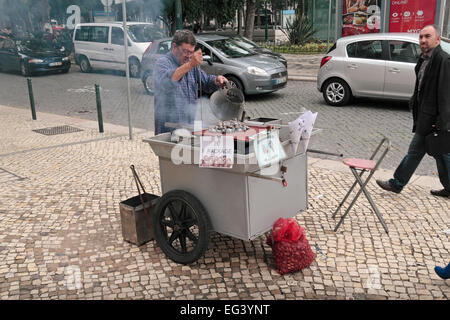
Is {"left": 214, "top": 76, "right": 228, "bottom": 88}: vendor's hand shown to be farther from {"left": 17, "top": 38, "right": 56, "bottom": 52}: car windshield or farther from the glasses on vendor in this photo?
{"left": 17, "top": 38, "right": 56, "bottom": 52}: car windshield

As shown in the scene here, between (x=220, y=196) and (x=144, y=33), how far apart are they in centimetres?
1150

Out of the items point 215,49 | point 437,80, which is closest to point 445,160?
point 437,80

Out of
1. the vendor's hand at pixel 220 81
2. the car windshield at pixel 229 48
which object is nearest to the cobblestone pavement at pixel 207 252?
the vendor's hand at pixel 220 81

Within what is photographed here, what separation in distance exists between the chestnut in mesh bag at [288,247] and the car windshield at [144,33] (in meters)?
10.0

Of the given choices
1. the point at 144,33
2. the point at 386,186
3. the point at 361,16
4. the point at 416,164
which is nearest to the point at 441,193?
the point at 416,164

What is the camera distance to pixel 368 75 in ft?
31.5

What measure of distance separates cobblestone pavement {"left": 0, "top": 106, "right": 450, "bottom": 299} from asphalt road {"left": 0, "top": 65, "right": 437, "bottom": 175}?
1.28 metres

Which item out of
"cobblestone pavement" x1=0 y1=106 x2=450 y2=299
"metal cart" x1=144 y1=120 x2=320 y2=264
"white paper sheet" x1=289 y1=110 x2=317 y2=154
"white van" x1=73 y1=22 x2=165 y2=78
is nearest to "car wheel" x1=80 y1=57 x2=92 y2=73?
"white van" x1=73 y1=22 x2=165 y2=78

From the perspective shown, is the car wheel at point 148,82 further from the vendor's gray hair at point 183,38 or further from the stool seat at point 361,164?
the stool seat at point 361,164

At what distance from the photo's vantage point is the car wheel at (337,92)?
10.1 metres

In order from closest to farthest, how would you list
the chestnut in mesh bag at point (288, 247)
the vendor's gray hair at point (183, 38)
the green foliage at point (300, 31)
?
the chestnut in mesh bag at point (288, 247), the vendor's gray hair at point (183, 38), the green foliage at point (300, 31)

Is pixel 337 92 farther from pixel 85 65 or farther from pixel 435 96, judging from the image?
pixel 85 65

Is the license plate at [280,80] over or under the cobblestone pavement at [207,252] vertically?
over
